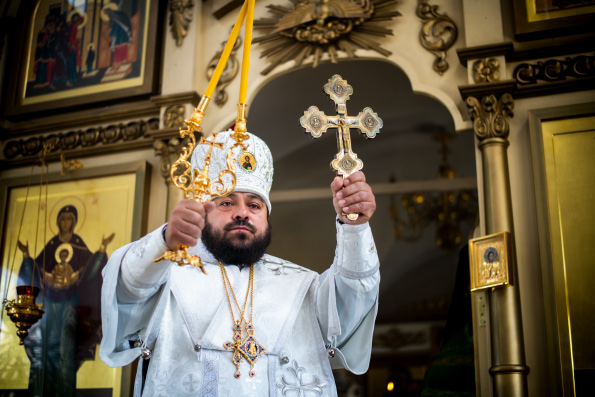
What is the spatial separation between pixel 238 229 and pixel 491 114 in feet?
6.82

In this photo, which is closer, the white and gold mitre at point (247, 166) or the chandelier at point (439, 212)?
the white and gold mitre at point (247, 166)

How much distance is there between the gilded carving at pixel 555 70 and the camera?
4488 millimetres

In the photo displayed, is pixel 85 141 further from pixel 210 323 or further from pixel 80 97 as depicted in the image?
pixel 210 323

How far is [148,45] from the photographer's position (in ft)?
19.1

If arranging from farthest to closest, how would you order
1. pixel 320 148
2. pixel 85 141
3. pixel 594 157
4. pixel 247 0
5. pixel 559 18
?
pixel 320 148 → pixel 85 141 → pixel 559 18 → pixel 594 157 → pixel 247 0

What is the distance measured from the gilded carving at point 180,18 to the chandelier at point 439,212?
3.23m

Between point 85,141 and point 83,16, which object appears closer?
point 85,141

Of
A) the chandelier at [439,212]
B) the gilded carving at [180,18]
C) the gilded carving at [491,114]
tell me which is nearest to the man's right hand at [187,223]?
the gilded carving at [491,114]

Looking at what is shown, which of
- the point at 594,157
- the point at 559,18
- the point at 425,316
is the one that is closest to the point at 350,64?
the point at 559,18

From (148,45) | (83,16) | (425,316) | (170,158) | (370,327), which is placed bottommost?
(370,327)

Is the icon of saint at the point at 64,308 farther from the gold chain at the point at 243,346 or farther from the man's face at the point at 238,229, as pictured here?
the gold chain at the point at 243,346

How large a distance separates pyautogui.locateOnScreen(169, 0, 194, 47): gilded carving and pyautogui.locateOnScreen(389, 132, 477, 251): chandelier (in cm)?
323

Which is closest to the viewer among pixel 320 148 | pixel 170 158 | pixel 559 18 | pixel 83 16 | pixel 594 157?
pixel 594 157

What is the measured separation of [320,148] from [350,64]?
1.92 m
